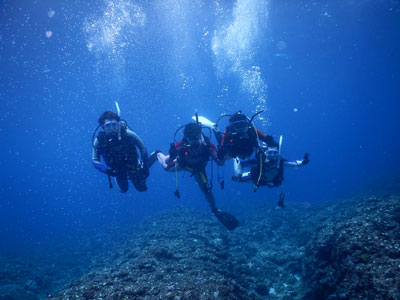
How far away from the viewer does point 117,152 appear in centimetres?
664

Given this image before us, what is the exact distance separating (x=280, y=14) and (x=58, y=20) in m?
25.9

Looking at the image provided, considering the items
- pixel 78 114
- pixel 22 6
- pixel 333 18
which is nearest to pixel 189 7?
pixel 22 6

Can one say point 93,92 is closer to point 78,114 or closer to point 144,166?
point 78,114

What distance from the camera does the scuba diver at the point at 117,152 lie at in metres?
6.65

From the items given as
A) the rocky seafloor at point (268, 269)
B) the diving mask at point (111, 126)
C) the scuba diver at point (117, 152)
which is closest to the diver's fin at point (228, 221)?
the rocky seafloor at point (268, 269)

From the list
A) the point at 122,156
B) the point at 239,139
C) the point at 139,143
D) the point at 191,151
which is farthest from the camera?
the point at 139,143

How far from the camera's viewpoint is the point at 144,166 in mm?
7238

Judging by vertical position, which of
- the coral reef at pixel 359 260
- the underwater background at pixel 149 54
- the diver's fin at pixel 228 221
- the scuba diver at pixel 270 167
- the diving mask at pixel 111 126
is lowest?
the coral reef at pixel 359 260

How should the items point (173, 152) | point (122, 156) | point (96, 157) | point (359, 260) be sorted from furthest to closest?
1. point (96, 157)
2. point (173, 152)
3. point (122, 156)
4. point (359, 260)

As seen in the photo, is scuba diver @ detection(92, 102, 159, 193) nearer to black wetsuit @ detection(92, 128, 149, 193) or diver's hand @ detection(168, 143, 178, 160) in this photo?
black wetsuit @ detection(92, 128, 149, 193)

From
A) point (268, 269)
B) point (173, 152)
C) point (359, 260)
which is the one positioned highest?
point (173, 152)

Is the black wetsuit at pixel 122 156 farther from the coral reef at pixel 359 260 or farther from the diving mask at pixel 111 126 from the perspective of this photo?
the coral reef at pixel 359 260

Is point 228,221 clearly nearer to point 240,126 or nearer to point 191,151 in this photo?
point 191,151

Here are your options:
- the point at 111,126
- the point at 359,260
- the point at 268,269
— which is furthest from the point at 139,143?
the point at 268,269
